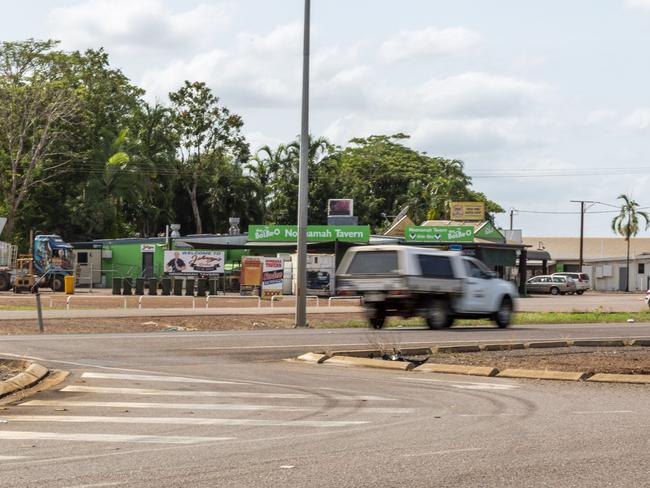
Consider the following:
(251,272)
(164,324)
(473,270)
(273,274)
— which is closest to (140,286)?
(251,272)

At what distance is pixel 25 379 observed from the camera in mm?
13781

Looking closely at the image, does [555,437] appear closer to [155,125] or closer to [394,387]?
[394,387]

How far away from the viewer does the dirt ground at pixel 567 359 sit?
634 inches

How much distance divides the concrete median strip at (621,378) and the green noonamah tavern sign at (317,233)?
51124mm

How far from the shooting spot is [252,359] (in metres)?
18.5

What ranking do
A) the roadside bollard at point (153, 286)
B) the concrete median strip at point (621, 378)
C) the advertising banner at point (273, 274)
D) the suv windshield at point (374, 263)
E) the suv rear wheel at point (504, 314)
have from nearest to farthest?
the concrete median strip at point (621, 378) → the suv windshield at point (374, 263) → the suv rear wheel at point (504, 314) → the advertising banner at point (273, 274) → the roadside bollard at point (153, 286)

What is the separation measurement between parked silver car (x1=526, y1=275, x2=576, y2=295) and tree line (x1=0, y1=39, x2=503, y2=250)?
13.8 m

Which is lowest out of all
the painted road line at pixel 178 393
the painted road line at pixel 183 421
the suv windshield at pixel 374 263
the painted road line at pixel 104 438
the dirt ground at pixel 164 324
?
the dirt ground at pixel 164 324

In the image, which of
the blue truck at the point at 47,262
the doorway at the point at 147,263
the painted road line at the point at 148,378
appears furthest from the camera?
the doorway at the point at 147,263

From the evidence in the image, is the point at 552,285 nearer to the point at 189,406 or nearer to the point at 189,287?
the point at 189,287

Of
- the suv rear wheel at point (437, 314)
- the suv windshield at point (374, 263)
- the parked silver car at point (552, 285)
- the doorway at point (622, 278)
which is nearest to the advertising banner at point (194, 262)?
the parked silver car at point (552, 285)

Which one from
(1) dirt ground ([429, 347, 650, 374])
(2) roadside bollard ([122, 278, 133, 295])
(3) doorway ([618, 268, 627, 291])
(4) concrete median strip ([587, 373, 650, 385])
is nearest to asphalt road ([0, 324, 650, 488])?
(4) concrete median strip ([587, 373, 650, 385])

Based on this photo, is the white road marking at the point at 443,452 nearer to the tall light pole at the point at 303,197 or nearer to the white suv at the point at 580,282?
the tall light pole at the point at 303,197

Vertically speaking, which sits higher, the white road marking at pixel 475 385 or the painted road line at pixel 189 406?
the painted road line at pixel 189 406
